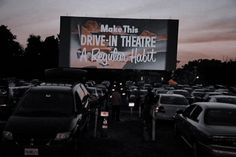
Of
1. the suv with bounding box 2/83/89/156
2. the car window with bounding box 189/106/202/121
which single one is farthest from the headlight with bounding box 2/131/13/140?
the car window with bounding box 189/106/202/121

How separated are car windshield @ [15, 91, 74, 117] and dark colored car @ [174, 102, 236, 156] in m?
2.99

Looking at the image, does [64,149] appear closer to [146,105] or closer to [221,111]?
[221,111]

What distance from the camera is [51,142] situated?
32.6ft

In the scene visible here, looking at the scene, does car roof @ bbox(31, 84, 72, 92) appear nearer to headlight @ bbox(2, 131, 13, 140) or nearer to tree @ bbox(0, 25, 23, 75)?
headlight @ bbox(2, 131, 13, 140)

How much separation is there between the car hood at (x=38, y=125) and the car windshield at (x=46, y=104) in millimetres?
438

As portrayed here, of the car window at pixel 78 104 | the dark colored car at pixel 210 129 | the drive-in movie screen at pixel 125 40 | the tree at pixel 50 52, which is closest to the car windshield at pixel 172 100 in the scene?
the dark colored car at pixel 210 129

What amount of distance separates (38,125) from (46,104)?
1.61 meters

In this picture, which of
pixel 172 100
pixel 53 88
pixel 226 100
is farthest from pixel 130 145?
pixel 226 100

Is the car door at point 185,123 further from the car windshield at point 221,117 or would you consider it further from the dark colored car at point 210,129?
the car windshield at point 221,117

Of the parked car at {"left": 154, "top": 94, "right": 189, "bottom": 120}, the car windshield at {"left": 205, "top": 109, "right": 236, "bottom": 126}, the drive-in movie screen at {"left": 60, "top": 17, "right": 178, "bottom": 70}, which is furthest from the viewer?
the drive-in movie screen at {"left": 60, "top": 17, "right": 178, "bottom": 70}

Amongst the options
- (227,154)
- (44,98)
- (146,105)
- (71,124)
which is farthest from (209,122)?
(146,105)

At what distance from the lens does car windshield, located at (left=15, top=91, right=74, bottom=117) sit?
37.0 ft

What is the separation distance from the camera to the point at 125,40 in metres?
37.4

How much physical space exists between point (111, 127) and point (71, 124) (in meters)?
8.55
